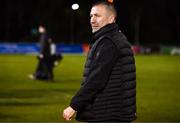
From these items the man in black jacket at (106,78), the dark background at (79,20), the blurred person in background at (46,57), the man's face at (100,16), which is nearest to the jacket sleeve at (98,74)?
the man in black jacket at (106,78)

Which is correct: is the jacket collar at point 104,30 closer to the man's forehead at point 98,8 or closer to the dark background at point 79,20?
the man's forehead at point 98,8

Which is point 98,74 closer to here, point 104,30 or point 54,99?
point 104,30

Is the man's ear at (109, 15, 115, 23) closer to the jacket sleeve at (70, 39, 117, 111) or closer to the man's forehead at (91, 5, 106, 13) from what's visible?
the man's forehead at (91, 5, 106, 13)

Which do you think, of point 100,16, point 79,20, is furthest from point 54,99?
point 79,20

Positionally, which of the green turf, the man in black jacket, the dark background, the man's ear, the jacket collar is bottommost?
the dark background

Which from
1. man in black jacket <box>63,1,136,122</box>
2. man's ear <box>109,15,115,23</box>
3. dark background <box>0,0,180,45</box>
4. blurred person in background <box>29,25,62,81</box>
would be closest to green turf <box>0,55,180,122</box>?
blurred person in background <box>29,25,62,81</box>

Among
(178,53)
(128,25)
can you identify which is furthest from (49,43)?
(128,25)

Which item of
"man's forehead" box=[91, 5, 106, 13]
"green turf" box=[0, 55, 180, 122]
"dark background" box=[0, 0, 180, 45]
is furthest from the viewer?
"dark background" box=[0, 0, 180, 45]

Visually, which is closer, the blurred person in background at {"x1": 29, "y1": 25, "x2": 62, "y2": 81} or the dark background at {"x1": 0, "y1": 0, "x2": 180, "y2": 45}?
the blurred person in background at {"x1": 29, "y1": 25, "x2": 62, "y2": 81}

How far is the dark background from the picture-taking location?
75000mm

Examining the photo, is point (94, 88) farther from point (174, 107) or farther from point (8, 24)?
point (8, 24)

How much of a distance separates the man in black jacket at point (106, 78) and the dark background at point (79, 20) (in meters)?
65.9

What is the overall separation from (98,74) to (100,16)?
68cm

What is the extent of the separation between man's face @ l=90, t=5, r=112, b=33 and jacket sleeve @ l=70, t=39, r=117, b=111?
0.82ft
